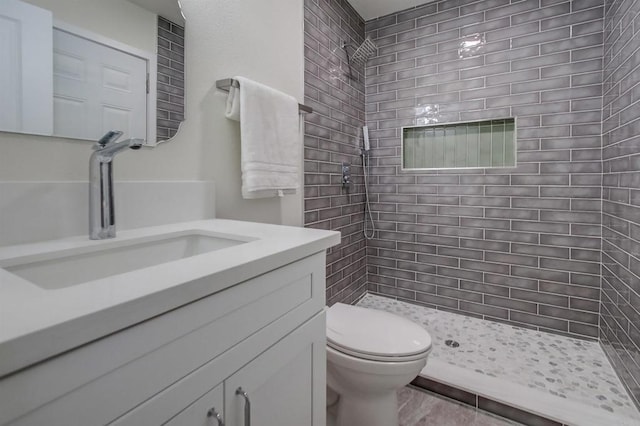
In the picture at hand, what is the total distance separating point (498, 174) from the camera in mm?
2271

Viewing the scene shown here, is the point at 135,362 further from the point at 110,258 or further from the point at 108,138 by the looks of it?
Result: the point at 108,138

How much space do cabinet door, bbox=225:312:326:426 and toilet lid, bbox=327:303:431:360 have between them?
1.13 ft

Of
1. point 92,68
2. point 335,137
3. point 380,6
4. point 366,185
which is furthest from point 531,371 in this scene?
point 380,6

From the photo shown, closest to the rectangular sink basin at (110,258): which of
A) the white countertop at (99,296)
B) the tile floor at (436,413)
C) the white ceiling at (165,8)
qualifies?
the white countertop at (99,296)

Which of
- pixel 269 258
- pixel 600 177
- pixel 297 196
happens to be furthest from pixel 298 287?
pixel 600 177

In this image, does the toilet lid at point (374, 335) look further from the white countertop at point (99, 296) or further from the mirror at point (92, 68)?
the mirror at point (92, 68)

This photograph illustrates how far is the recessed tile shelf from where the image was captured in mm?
2271

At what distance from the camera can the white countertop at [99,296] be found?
0.34 metres

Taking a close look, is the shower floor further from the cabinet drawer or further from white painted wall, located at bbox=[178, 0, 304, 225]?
the cabinet drawer

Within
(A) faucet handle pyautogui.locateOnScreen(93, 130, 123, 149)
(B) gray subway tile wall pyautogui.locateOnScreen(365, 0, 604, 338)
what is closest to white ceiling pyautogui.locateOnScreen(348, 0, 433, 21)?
(B) gray subway tile wall pyautogui.locateOnScreen(365, 0, 604, 338)

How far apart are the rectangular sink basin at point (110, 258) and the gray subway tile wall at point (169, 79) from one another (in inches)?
15.7

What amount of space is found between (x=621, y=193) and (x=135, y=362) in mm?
2222

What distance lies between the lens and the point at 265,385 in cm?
70

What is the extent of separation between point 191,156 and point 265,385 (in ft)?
2.96
